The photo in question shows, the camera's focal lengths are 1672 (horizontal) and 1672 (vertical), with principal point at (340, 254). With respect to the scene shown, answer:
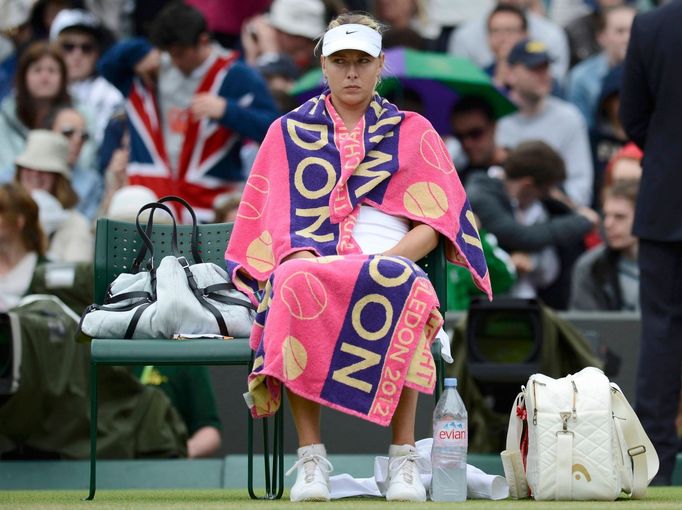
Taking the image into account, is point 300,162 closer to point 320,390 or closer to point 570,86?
point 320,390

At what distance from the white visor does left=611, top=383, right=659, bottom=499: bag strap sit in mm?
1477

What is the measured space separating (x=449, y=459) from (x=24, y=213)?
3926 millimetres

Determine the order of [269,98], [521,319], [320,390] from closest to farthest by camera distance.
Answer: [320,390] → [521,319] → [269,98]

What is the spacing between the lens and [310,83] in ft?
36.2

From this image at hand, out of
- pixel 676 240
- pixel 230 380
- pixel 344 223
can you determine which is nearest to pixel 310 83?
pixel 230 380

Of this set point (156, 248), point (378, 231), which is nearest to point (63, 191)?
point (156, 248)

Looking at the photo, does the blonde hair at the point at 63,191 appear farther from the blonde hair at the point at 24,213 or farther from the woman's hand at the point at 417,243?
the woman's hand at the point at 417,243

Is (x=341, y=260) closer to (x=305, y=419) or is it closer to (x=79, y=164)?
(x=305, y=419)

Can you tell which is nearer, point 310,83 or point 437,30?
point 310,83

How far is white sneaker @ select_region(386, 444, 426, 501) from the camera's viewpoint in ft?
17.8

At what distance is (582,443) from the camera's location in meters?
5.65

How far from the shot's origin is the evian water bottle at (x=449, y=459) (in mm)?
5598

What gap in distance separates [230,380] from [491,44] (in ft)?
15.3

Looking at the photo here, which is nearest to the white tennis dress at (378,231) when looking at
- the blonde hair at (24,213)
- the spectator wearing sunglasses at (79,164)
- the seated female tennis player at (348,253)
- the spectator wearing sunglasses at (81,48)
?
the seated female tennis player at (348,253)
